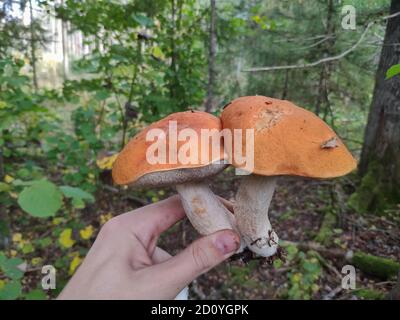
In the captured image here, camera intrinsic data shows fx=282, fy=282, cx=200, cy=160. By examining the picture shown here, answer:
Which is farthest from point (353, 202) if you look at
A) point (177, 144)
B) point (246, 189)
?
point (177, 144)

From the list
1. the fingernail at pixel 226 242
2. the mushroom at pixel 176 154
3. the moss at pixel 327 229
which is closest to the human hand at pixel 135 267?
the fingernail at pixel 226 242

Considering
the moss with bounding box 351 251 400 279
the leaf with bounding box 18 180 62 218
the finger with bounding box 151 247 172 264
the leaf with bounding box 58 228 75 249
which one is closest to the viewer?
the leaf with bounding box 18 180 62 218

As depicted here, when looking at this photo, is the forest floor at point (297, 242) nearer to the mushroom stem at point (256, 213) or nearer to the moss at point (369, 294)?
the moss at point (369, 294)

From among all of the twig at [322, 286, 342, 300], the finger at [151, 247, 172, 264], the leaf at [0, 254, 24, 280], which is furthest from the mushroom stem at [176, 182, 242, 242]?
the twig at [322, 286, 342, 300]

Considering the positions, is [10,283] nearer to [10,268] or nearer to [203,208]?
[10,268]

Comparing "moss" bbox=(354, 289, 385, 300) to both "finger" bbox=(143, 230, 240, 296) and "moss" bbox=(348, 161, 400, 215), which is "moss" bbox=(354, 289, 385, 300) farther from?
"finger" bbox=(143, 230, 240, 296)

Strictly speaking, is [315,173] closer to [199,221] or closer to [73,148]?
[199,221]

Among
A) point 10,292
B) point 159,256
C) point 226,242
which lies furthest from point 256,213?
point 10,292
